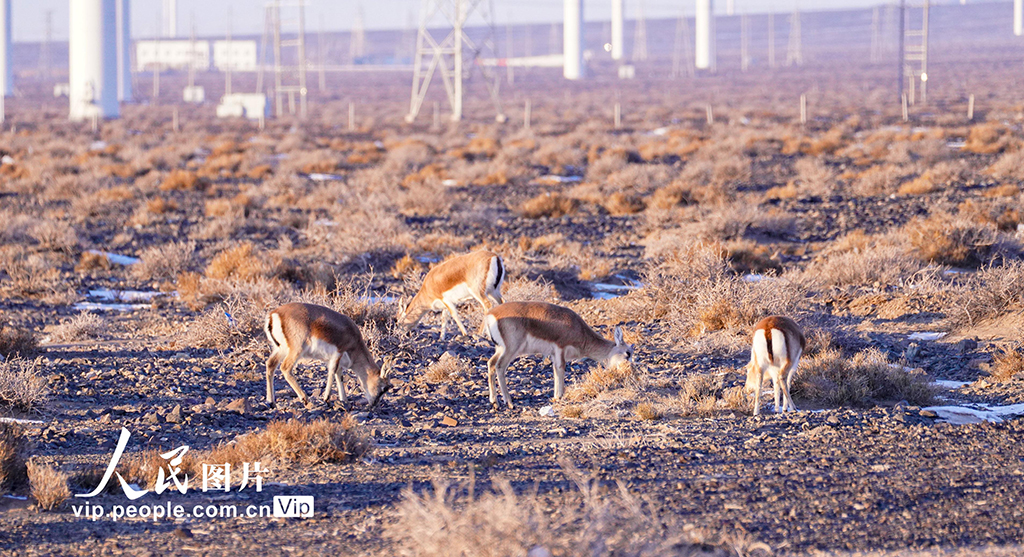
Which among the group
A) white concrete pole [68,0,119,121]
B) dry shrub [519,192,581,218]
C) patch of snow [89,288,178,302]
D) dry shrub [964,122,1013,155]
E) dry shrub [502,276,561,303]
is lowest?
patch of snow [89,288,178,302]

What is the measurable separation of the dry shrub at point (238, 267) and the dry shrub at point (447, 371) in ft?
15.1

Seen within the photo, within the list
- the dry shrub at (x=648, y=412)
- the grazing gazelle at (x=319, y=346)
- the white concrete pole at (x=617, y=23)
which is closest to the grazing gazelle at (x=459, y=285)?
the grazing gazelle at (x=319, y=346)

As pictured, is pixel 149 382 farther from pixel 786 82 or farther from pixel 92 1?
pixel 786 82

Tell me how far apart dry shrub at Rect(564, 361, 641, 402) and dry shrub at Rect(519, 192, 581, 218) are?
11456mm

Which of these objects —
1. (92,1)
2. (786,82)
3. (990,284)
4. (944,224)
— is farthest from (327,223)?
(786,82)

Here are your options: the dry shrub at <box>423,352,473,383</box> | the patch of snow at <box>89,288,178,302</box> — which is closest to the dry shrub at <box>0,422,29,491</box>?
the dry shrub at <box>423,352,473,383</box>

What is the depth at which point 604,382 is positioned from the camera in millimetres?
8227

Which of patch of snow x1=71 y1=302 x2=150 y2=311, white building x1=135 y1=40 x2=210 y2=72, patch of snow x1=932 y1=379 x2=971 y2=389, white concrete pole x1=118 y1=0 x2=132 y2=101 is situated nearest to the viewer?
patch of snow x1=932 y1=379 x2=971 y2=389

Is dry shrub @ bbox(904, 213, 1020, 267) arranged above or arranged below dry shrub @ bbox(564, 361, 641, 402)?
above

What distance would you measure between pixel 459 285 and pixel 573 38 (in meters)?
102

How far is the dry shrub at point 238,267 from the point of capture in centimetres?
1312

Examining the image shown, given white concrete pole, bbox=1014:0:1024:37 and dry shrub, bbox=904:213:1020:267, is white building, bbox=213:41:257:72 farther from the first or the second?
dry shrub, bbox=904:213:1020:267

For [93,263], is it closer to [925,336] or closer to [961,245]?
[925,336]

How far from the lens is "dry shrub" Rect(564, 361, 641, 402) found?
8.06 meters
